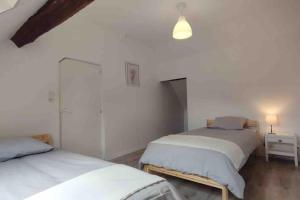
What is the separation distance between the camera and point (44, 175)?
1.37m

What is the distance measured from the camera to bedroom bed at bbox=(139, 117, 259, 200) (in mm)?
1923

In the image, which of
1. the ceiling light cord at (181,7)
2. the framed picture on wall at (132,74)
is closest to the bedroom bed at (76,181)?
the ceiling light cord at (181,7)

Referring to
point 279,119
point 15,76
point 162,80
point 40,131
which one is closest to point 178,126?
point 162,80

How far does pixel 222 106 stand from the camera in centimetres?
412

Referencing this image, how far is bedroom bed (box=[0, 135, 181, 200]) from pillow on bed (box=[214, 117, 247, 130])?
101 inches

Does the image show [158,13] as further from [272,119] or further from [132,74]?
[272,119]

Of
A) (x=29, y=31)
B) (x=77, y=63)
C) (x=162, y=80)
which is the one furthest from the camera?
(x=162, y=80)

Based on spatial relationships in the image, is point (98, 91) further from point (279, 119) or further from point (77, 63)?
point (279, 119)

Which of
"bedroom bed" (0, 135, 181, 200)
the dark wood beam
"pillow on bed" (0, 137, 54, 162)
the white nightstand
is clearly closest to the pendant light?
the dark wood beam

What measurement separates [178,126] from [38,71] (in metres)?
4.16

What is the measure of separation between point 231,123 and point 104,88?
2.52 m

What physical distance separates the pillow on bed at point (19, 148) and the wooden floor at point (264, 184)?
66.3 inches

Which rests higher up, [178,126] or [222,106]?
[222,106]

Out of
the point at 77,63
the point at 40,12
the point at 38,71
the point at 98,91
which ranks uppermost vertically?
the point at 40,12
